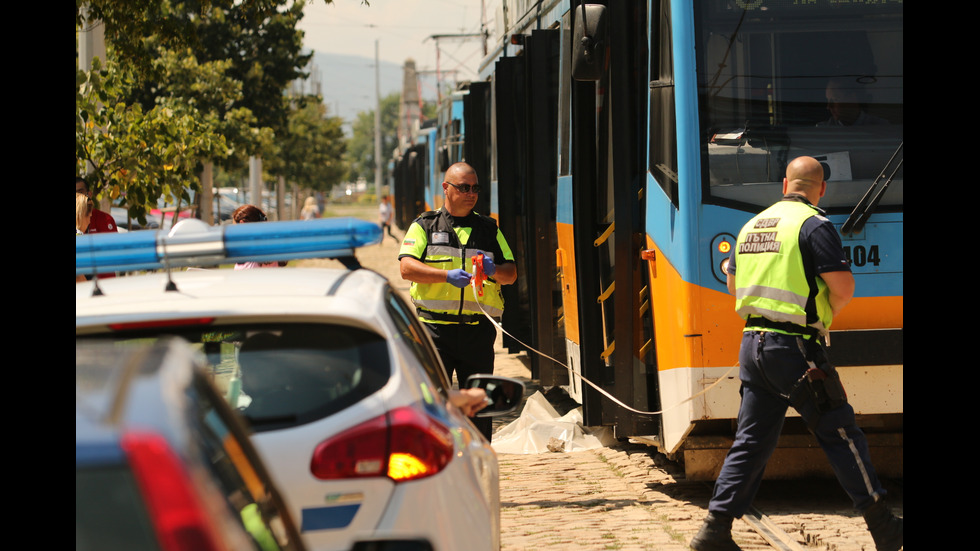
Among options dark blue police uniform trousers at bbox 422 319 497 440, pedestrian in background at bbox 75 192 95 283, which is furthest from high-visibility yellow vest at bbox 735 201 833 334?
pedestrian in background at bbox 75 192 95 283

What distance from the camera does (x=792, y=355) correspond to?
17.4 ft

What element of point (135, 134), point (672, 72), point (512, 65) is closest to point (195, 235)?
point (672, 72)

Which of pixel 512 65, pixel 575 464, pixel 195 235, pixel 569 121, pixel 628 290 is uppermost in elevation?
pixel 512 65

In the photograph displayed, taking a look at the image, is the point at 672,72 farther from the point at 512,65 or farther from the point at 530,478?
the point at 512,65

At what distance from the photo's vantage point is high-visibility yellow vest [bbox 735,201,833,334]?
5.26 m

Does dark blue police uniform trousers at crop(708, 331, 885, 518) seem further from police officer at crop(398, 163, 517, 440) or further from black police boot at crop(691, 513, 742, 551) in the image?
police officer at crop(398, 163, 517, 440)

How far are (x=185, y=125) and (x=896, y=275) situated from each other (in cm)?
862

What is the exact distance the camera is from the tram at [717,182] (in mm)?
6102

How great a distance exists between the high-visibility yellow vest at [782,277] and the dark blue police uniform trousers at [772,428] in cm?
12

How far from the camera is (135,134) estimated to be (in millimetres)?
10953

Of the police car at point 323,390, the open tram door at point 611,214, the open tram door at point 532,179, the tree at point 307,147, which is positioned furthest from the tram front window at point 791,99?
the tree at point 307,147

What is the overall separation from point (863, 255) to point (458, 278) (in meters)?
2.25

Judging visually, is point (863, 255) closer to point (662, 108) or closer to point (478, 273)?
point (662, 108)

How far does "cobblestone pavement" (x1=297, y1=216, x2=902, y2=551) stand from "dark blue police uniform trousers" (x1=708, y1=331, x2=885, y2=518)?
1.46ft
